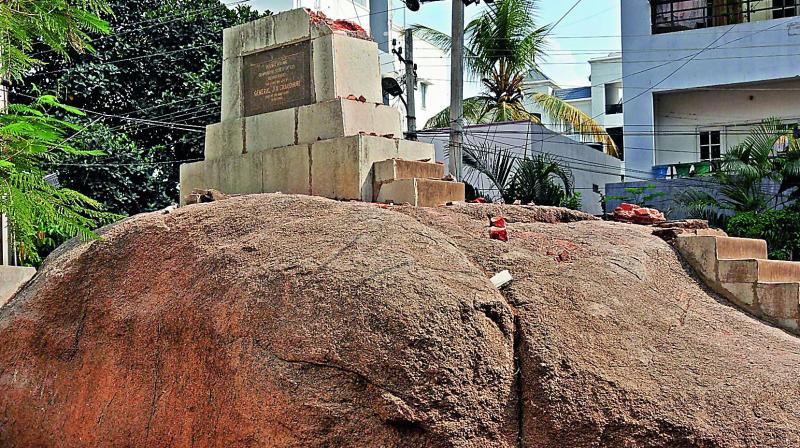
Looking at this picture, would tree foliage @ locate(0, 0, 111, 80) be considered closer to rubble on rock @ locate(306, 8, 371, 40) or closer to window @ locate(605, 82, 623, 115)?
rubble on rock @ locate(306, 8, 371, 40)

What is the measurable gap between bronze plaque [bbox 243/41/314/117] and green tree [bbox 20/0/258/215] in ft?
38.5

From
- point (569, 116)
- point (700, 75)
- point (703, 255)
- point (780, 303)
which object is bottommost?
point (780, 303)

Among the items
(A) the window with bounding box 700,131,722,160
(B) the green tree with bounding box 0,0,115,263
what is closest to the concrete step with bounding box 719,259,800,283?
(B) the green tree with bounding box 0,0,115,263

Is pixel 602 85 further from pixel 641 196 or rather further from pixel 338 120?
pixel 338 120

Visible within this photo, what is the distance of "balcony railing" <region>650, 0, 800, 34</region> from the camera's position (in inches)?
821

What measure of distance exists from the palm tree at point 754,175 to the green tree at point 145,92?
40.2ft

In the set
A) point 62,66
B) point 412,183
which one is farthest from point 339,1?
point 412,183

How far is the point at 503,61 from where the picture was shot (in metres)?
24.7

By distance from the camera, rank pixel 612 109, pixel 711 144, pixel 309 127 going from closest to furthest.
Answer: pixel 309 127 < pixel 711 144 < pixel 612 109

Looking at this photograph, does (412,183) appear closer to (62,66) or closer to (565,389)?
(565,389)

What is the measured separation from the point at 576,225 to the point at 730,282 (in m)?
1.27

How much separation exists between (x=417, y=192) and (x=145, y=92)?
16.7m

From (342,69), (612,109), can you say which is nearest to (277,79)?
(342,69)

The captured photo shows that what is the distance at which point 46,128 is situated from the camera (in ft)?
14.4
